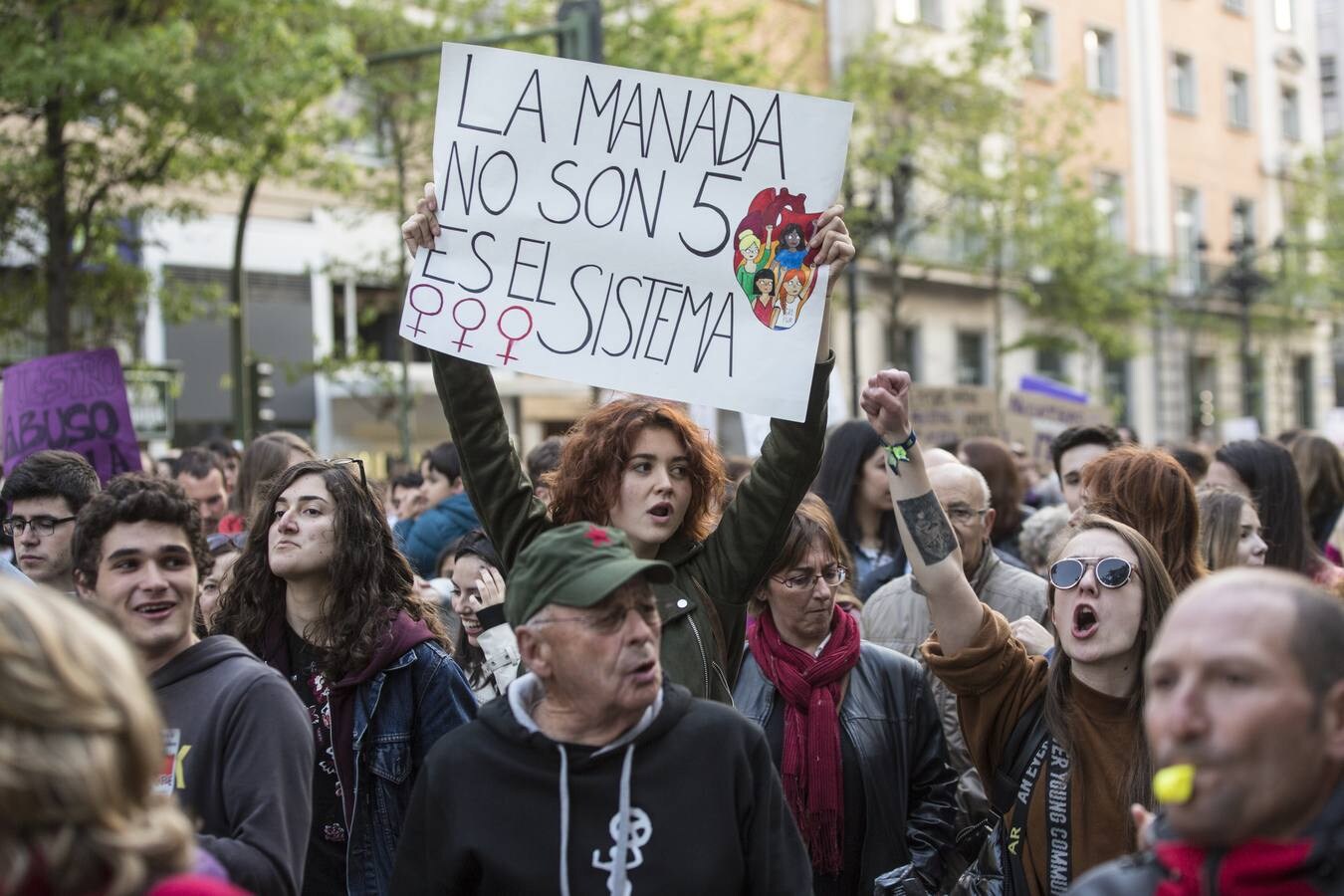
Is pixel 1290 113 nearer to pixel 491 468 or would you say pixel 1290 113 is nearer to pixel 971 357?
pixel 971 357

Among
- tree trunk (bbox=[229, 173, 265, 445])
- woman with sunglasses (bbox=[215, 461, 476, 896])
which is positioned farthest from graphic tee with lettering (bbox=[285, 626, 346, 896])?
tree trunk (bbox=[229, 173, 265, 445])

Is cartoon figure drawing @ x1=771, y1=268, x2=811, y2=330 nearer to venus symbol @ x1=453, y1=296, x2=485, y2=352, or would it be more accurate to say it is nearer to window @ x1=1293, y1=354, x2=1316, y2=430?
venus symbol @ x1=453, y1=296, x2=485, y2=352

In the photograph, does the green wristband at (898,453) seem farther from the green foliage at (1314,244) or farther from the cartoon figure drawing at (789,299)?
the green foliage at (1314,244)

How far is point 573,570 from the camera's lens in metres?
2.99

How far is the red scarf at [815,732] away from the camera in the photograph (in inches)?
171

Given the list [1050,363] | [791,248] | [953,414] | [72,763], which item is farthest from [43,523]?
[1050,363]

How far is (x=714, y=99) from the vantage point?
14.4ft

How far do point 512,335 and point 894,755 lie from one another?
1578 millimetres

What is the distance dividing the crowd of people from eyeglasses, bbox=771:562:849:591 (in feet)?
0.06

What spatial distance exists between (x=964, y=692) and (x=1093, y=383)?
107ft

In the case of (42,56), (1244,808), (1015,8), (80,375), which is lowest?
(1244,808)

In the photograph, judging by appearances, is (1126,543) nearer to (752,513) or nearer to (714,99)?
(752,513)

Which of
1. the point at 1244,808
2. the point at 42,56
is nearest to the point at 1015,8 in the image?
the point at 42,56

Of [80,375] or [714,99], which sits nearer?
[714,99]
